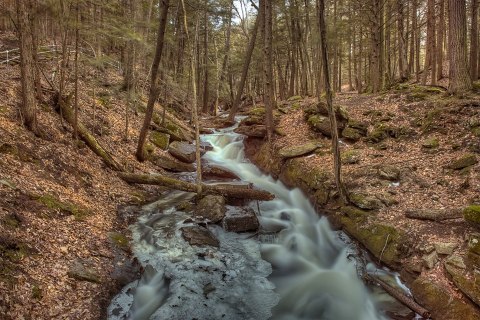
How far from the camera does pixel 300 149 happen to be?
13.4m

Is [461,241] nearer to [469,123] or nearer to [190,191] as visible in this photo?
[469,123]

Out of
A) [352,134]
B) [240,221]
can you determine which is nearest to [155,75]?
[240,221]

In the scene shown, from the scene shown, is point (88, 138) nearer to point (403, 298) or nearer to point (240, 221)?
point (240, 221)

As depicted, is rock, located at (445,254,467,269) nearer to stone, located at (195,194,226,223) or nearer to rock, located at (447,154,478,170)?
rock, located at (447,154,478,170)

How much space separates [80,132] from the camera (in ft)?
38.0

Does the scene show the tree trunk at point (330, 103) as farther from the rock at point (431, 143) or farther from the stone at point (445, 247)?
the rock at point (431, 143)

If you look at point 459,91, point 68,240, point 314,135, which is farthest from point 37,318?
point 459,91

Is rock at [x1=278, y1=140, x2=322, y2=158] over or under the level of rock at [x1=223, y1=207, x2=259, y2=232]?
over

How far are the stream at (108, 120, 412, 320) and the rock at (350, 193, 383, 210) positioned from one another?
1.07m

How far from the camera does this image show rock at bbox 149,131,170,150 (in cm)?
1573

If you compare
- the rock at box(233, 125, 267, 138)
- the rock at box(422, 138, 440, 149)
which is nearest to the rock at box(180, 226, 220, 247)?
the rock at box(422, 138, 440, 149)

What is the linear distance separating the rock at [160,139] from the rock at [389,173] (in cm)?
987

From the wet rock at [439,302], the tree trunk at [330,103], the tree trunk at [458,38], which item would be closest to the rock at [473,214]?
the wet rock at [439,302]

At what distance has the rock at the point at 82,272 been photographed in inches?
245
